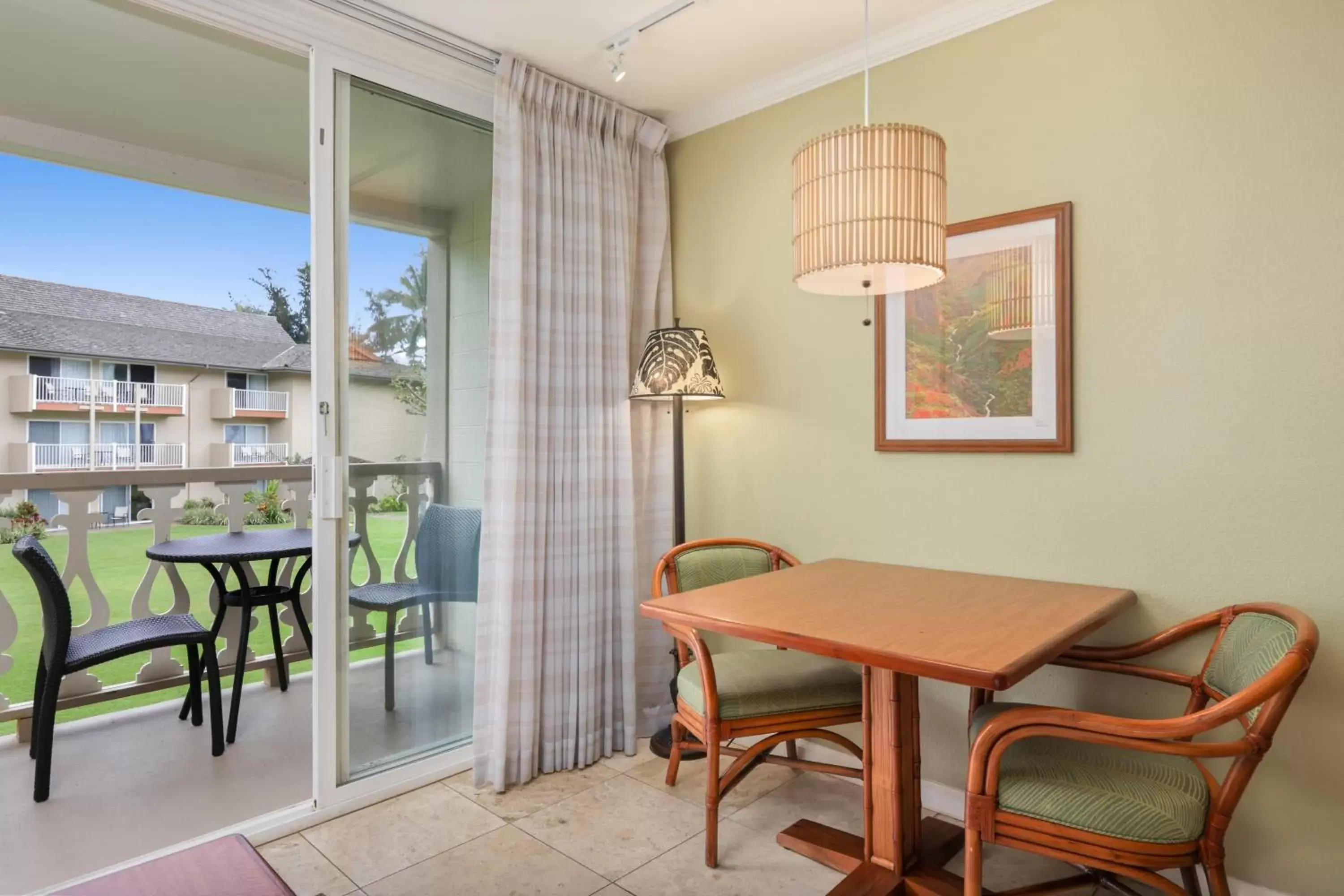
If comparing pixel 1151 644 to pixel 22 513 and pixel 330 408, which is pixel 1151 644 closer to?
pixel 330 408

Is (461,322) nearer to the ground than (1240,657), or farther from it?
farther from it

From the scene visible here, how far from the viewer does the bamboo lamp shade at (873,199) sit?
5.44 ft

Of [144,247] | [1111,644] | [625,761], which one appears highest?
[144,247]

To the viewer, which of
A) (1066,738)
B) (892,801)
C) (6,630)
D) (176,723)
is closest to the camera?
(1066,738)

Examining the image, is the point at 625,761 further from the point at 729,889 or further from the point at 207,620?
the point at 207,620

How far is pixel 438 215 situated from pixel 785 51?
55.1 inches

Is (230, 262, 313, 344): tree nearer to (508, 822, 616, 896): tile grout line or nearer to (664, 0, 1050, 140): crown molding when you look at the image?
(664, 0, 1050, 140): crown molding

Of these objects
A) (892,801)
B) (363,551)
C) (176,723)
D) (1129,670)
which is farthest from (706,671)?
(176,723)

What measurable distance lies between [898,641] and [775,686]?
0.71 meters

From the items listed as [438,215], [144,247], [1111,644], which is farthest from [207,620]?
Answer: [1111,644]

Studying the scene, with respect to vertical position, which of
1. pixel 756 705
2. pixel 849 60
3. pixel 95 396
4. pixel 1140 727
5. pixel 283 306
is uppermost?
pixel 849 60

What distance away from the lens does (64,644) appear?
258 cm

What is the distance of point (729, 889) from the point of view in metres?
2.01

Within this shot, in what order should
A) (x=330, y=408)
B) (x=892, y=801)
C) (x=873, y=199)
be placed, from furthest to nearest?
(x=330, y=408) < (x=892, y=801) < (x=873, y=199)
